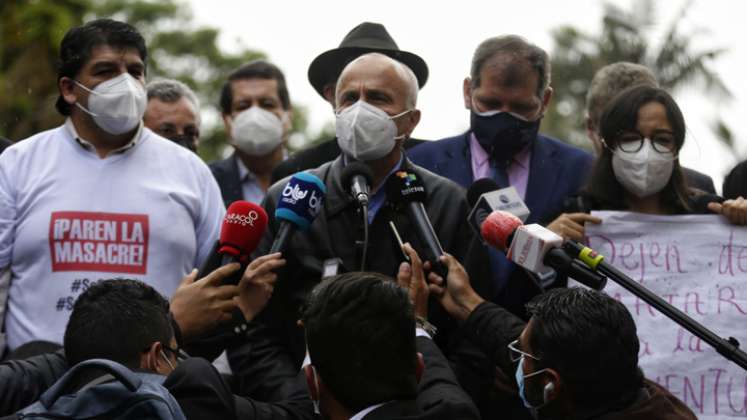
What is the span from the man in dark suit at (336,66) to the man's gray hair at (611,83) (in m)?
0.94

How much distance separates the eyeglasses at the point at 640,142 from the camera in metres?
5.55

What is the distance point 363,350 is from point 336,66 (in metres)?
3.17

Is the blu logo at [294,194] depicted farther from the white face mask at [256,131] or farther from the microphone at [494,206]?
the white face mask at [256,131]

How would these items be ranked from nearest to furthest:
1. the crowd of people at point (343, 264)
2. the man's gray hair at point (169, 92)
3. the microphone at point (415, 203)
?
the crowd of people at point (343, 264)
the microphone at point (415, 203)
the man's gray hair at point (169, 92)

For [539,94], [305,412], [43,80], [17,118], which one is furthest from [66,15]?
[305,412]

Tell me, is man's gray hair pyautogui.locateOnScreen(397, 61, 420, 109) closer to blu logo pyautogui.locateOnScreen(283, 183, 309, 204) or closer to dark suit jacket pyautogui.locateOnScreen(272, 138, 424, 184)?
dark suit jacket pyautogui.locateOnScreen(272, 138, 424, 184)

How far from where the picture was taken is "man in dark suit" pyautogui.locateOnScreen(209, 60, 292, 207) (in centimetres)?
751

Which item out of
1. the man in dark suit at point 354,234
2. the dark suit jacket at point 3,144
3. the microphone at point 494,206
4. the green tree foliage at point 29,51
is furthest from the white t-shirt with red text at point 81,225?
the green tree foliage at point 29,51

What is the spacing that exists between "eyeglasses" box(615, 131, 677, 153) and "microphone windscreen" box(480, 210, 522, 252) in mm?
1303

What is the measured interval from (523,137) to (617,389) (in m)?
2.18

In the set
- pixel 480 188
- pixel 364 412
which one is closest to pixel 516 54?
pixel 480 188

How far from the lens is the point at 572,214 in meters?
5.49

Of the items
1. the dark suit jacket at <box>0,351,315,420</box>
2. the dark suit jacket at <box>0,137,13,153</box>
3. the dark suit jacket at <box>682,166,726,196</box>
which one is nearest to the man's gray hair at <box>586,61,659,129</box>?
the dark suit jacket at <box>682,166,726,196</box>

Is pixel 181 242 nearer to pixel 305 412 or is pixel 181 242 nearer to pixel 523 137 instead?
pixel 305 412
